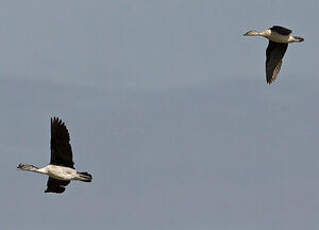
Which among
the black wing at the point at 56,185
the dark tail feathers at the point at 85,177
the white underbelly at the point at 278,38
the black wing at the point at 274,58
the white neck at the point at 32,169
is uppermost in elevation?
the white underbelly at the point at 278,38

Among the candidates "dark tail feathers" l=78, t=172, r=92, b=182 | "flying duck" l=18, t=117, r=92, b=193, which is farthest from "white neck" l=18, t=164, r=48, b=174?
"dark tail feathers" l=78, t=172, r=92, b=182

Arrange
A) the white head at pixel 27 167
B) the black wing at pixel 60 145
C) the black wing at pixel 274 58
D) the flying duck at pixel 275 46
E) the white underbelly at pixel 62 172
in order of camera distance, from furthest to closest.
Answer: the black wing at pixel 274 58 → the flying duck at pixel 275 46 → the white head at pixel 27 167 → the white underbelly at pixel 62 172 → the black wing at pixel 60 145

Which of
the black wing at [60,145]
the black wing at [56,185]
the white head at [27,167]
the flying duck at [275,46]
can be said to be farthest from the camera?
the flying duck at [275,46]

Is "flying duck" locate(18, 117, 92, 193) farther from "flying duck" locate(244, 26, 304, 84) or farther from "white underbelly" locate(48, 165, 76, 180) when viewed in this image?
"flying duck" locate(244, 26, 304, 84)

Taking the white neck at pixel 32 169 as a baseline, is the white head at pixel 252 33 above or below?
above

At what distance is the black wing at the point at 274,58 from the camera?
202 feet

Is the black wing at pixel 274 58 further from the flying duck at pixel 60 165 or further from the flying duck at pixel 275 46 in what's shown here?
the flying duck at pixel 60 165

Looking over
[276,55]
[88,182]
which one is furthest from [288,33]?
[88,182]

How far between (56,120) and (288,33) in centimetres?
1377

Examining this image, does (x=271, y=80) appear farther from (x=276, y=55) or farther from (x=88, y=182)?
(x=88, y=182)

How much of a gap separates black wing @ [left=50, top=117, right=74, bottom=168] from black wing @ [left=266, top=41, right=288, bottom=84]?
12425mm

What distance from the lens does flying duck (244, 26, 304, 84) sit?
60.7m

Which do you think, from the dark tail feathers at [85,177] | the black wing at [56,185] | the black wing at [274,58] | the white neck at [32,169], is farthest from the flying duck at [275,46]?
the white neck at [32,169]

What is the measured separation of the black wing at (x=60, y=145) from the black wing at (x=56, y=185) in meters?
1.39
